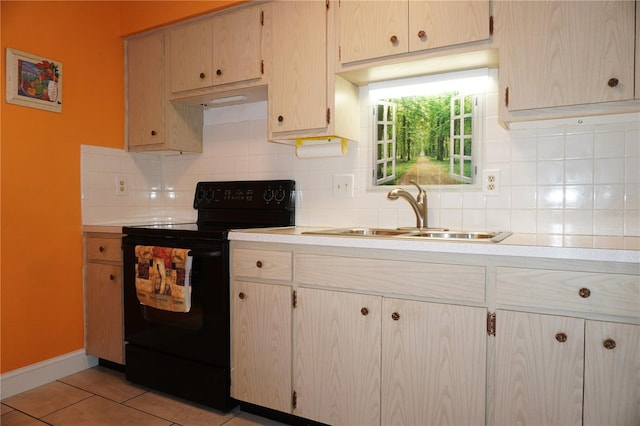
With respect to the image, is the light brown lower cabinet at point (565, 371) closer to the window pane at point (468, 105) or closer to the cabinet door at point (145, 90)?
the window pane at point (468, 105)

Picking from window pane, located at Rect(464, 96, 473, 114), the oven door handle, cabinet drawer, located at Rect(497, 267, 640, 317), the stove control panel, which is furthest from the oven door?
window pane, located at Rect(464, 96, 473, 114)

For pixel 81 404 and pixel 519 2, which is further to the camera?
pixel 81 404

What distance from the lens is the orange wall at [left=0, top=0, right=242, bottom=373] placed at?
2.19 m

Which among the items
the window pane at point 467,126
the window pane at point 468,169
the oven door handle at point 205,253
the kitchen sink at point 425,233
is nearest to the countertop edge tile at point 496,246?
the kitchen sink at point 425,233

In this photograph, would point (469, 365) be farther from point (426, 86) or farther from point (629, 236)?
point (426, 86)

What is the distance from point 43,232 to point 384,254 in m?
1.96

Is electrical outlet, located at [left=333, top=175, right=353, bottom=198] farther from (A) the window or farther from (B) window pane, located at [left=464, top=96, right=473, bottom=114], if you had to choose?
(B) window pane, located at [left=464, top=96, right=473, bottom=114]

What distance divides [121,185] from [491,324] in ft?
7.96

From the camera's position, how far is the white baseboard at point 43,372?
216 cm

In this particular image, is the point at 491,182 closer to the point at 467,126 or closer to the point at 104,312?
the point at 467,126

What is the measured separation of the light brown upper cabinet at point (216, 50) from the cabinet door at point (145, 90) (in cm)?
11

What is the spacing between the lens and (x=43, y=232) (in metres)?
2.34

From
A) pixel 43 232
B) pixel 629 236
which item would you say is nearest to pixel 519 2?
pixel 629 236

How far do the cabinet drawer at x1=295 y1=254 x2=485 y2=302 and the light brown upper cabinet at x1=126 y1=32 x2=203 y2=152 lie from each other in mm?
1425
